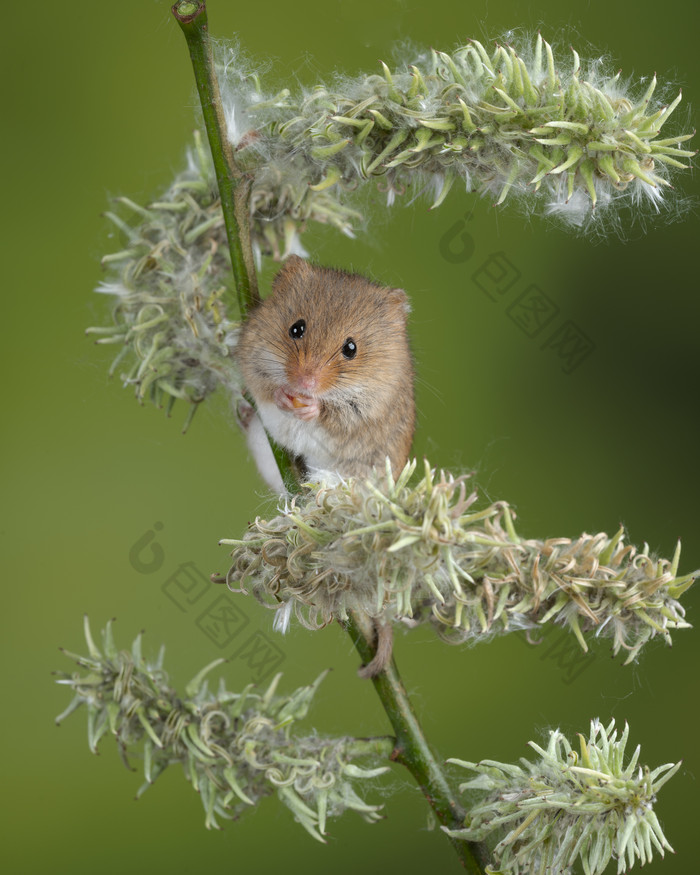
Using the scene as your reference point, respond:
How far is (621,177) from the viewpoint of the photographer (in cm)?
120

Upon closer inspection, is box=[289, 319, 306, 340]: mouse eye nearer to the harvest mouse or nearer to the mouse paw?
the harvest mouse

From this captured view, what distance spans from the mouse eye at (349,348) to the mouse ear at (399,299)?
13 centimetres

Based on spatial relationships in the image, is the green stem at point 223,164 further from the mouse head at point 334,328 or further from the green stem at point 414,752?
the green stem at point 414,752

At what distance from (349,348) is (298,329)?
83 millimetres

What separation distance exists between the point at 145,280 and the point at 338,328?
30cm

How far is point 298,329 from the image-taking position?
1.53 metres

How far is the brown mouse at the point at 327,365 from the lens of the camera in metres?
1.50

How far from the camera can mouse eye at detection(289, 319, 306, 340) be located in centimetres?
152

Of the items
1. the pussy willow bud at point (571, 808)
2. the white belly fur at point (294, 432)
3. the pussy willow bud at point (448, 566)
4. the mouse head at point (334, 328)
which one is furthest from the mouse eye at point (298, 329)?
the pussy willow bud at point (571, 808)

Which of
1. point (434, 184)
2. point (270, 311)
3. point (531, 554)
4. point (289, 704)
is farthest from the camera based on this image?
point (270, 311)

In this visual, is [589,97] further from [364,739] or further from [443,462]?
[443,462]

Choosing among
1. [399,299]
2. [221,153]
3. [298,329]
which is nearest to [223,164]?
[221,153]

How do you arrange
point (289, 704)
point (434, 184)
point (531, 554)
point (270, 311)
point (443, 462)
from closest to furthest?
point (531, 554) → point (434, 184) → point (289, 704) → point (270, 311) → point (443, 462)

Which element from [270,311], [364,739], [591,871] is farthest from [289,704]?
[270,311]
